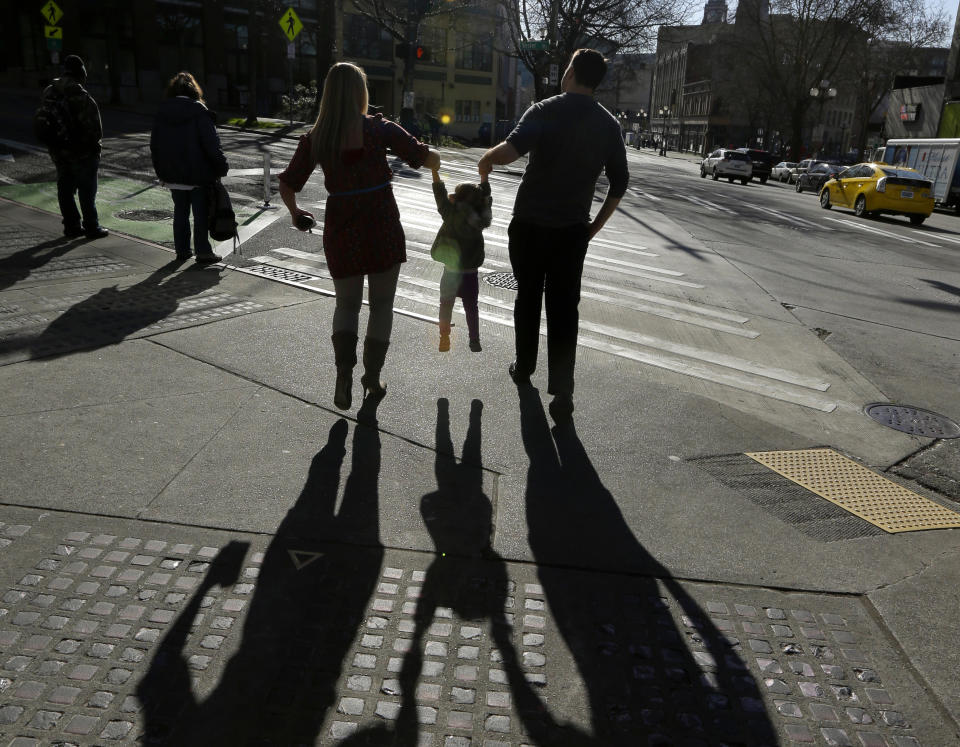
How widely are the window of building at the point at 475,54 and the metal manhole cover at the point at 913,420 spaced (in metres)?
59.6

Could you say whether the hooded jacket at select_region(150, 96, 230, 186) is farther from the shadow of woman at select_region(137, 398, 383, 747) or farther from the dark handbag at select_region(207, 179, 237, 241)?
the shadow of woman at select_region(137, 398, 383, 747)

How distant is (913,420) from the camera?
5.43 meters

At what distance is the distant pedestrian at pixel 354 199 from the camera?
438 centimetres

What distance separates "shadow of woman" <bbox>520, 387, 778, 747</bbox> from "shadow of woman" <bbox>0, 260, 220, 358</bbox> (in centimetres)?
362

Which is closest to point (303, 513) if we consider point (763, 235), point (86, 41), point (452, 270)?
point (452, 270)

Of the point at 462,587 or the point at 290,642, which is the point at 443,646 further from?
A: the point at 290,642

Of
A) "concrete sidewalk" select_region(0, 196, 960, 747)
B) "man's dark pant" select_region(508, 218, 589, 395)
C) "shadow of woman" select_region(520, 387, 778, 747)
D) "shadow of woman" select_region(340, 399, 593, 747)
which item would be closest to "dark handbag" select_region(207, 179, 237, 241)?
"concrete sidewalk" select_region(0, 196, 960, 747)

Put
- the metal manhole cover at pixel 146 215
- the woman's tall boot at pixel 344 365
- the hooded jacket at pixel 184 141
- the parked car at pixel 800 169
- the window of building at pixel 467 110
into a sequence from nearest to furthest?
the woman's tall boot at pixel 344 365
the hooded jacket at pixel 184 141
the metal manhole cover at pixel 146 215
the parked car at pixel 800 169
the window of building at pixel 467 110

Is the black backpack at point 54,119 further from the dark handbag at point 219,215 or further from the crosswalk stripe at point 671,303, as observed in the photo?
the crosswalk stripe at point 671,303

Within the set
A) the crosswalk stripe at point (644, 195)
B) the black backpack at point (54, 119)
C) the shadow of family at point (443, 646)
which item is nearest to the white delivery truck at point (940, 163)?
the crosswalk stripe at point (644, 195)

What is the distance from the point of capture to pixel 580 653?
2762 millimetres

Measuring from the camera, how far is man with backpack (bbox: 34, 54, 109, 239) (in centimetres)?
862

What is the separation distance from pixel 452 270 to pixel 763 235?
1104 cm

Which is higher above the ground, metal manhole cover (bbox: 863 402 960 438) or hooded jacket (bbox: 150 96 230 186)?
hooded jacket (bbox: 150 96 230 186)
